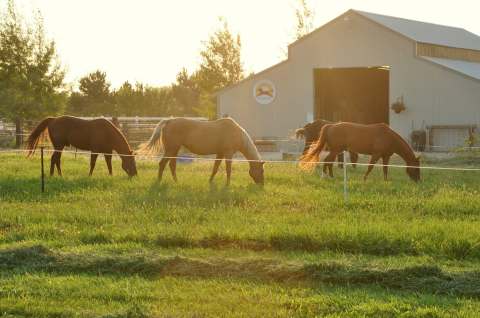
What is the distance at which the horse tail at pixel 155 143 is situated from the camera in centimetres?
1746

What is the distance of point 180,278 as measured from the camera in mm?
7793

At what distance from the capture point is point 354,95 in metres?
38.0

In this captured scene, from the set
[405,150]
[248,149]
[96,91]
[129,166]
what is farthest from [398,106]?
[96,91]

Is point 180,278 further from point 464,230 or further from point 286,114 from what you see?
point 286,114

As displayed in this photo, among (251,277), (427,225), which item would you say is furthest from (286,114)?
(251,277)

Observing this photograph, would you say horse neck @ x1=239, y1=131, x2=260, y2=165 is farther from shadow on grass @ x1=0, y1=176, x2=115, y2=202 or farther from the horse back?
the horse back

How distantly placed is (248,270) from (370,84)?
30760 mm

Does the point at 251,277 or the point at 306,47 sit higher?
the point at 306,47

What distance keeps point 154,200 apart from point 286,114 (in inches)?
874

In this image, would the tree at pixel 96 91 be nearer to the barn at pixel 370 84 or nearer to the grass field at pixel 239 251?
the barn at pixel 370 84

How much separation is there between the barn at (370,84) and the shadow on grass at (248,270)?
21.8m

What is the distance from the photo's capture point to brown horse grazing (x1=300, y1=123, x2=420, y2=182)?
1770cm

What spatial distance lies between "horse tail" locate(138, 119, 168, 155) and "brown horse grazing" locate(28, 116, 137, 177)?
27.0 inches

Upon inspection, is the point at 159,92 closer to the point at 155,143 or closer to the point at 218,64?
the point at 218,64
